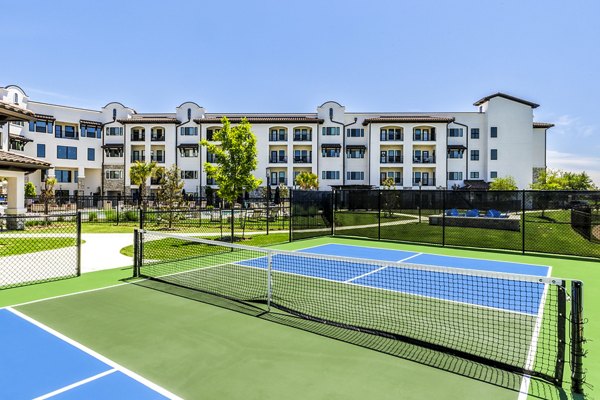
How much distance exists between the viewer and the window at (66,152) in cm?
5409

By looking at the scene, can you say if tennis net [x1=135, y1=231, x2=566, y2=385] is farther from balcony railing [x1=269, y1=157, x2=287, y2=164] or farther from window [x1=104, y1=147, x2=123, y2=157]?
Answer: window [x1=104, y1=147, x2=123, y2=157]

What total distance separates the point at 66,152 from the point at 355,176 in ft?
137

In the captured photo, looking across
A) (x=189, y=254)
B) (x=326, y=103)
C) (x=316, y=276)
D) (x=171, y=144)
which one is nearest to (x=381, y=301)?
(x=316, y=276)

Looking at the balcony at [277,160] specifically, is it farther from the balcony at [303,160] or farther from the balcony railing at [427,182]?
the balcony railing at [427,182]

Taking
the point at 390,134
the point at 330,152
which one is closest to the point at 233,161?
the point at 330,152

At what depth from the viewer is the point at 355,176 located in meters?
53.8

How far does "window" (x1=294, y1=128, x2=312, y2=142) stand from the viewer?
5372cm

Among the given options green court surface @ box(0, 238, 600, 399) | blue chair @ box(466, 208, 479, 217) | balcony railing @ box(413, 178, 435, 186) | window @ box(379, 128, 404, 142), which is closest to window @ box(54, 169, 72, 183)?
window @ box(379, 128, 404, 142)

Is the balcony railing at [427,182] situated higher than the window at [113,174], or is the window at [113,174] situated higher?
the window at [113,174]

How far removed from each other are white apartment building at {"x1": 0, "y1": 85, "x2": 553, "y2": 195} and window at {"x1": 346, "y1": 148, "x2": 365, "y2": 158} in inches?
5.6

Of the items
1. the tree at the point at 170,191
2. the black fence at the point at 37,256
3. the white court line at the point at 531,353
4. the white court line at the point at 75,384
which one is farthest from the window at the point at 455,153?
the white court line at the point at 75,384

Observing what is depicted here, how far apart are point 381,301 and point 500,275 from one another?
3051 millimetres

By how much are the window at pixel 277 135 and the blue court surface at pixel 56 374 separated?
1944 inches

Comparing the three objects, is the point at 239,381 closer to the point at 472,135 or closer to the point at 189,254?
the point at 189,254
